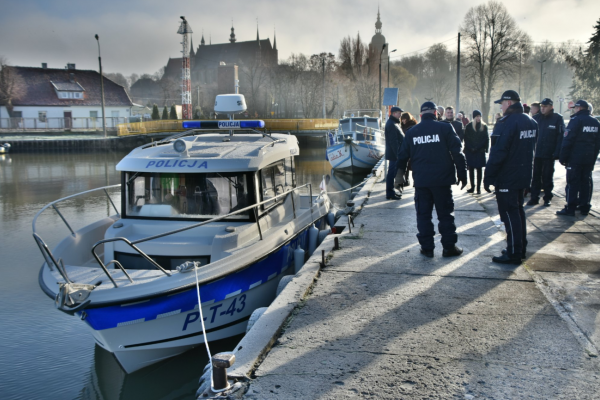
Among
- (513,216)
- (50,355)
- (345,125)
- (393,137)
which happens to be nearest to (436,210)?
(513,216)

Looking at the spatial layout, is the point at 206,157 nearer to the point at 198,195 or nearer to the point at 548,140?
the point at 198,195

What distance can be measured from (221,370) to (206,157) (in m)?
4.12

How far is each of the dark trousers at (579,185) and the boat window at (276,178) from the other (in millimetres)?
4779

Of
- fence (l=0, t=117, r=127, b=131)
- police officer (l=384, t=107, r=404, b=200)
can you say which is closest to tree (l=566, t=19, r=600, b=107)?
police officer (l=384, t=107, r=404, b=200)

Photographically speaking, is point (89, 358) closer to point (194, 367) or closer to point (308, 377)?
point (194, 367)

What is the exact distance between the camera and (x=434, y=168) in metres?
6.07

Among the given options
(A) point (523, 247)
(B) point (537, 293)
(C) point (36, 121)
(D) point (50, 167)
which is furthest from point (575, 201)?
(C) point (36, 121)

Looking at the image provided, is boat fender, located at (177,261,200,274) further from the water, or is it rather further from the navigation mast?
the navigation mast

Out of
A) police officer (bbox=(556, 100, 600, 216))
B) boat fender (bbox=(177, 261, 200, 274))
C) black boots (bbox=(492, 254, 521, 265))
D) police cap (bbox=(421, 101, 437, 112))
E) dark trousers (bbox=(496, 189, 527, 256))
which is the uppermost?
police cap (bbox=(421, 101, 437, 112))

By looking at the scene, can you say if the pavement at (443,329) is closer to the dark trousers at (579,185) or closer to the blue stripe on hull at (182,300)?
the blue stripe on hull at (182,300)

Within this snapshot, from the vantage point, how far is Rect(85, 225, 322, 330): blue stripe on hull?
17.3 ft

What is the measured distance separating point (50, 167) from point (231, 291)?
92.8ft

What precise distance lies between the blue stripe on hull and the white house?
58.4m

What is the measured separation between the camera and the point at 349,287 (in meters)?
5.32
